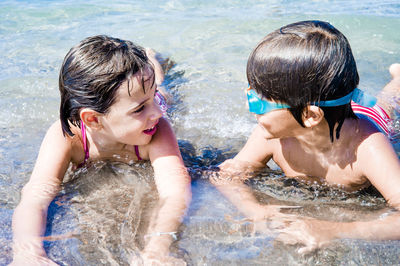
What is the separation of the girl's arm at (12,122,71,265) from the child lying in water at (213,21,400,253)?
128 centimetres

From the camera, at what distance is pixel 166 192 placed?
9.40ft

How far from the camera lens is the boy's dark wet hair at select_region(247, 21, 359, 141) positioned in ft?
7.74

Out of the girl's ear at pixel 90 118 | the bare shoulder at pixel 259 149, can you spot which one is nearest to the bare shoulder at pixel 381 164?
the bare shoulder at pixel 259 149

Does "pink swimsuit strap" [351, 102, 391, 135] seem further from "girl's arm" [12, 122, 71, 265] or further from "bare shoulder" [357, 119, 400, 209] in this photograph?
"girl's arm" [12, 122, 71, 265]

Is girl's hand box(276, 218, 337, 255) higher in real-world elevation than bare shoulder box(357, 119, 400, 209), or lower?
lower

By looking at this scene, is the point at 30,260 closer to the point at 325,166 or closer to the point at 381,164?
the point at 325,166

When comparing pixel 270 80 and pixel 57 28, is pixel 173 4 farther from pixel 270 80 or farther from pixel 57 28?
pixel 270 80

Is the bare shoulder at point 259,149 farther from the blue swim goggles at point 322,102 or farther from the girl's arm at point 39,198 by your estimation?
the girl's arm at point 39,198

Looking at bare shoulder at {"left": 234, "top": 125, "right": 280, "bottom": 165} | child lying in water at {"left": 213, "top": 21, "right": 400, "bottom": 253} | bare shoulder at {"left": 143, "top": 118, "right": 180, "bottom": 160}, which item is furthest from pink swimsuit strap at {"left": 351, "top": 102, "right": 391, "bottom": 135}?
bare shoulder at {"left": 143, "top": 118, "right": 180, "bottom": 160}

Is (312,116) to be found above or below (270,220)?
above

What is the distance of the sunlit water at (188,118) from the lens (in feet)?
7.80

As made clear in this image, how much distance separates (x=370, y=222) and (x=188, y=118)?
2380 mm

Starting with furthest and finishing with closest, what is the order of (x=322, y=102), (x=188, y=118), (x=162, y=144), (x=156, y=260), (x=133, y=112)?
1. (x=188, y=118)
2. (x=162, y=144)
3. (x=133, y=112)
4. (x=322, y=102)
5. (x=156, y=260)

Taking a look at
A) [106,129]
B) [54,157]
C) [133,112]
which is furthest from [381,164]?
[54,157]
